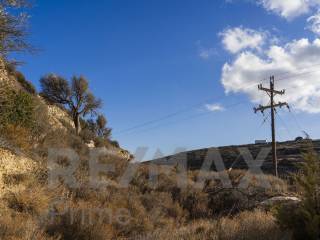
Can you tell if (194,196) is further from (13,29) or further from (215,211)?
(13,29)

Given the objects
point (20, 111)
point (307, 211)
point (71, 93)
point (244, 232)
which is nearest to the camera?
point (307, 211)

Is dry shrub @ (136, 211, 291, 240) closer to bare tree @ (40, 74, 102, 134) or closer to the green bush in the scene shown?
the green bush

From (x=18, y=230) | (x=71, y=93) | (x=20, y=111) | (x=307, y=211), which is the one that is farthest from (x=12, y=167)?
(x=71, y=93)

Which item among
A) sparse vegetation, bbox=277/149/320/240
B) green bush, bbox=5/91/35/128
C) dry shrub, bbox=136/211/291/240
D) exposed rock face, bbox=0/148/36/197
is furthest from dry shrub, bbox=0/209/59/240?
green bush, bbox=5/91/35/128

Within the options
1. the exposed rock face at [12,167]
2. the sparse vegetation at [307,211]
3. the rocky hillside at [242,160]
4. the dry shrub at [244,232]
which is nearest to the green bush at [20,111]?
the exposed rock face at [12,167]

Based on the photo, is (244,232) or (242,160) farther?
(242,160)

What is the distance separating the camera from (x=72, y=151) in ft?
79.6

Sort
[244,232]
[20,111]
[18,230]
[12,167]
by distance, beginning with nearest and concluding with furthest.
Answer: [244,232], [18,230], [12,167], [20,111]

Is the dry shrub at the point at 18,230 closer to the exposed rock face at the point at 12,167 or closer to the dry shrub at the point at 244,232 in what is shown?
the dry shrub at the point at 244,232

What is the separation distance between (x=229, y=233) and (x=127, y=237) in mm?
5372

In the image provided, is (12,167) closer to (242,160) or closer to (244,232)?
(244,232)

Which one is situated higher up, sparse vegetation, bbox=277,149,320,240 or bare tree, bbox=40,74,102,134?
bare tree, bbox=40,74,102,134

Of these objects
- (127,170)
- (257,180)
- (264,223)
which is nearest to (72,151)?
(127,170)

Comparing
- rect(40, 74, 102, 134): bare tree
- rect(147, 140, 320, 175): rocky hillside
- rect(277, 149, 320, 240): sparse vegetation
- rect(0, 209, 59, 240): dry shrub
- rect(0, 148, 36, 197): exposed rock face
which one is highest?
rect(40, 74, 102, 134): bare tree
